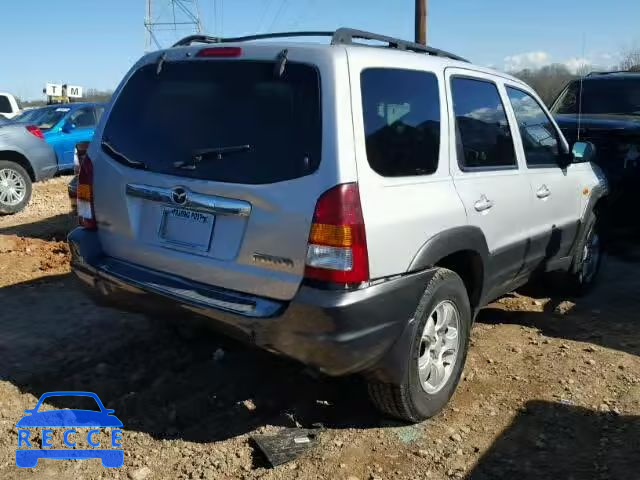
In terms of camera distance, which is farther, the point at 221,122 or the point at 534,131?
the point at 534,131

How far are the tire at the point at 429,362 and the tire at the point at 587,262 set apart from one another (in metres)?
2.13

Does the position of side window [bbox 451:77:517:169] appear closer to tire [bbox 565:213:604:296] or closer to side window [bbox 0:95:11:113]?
tire [bbox 565:213:604:296]

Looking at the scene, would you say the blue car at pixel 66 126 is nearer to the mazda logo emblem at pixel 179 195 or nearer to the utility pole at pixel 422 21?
the utility pole at pixel 422 21

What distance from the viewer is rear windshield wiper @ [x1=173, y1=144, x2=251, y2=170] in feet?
9.36

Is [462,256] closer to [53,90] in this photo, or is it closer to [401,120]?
[401,120]

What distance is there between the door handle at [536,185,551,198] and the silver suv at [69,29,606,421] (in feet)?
1.92

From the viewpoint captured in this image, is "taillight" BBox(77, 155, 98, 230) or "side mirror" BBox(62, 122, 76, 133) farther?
"side mirror" BBox(62, 122, 76, 133)

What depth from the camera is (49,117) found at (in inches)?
552

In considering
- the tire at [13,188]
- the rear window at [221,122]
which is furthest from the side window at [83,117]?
the rear window at [221,122]

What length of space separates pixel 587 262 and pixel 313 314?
377 centimetres

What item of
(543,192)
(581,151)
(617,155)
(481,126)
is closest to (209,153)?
(481,126)

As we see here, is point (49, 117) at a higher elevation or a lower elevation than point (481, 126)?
higher

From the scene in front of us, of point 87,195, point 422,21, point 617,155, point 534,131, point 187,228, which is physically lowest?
point 187,228

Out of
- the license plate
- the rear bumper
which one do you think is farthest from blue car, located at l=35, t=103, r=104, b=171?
the rear bumper
